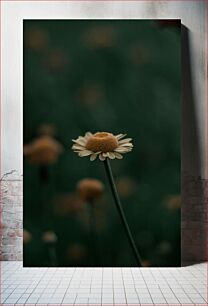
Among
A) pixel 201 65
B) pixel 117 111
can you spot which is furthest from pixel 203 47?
pixel 117 111

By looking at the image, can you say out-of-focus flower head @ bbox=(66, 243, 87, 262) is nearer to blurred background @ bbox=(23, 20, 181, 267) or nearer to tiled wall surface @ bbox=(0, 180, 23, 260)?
blurred background @ bbox=(23, 20, 181, 267)

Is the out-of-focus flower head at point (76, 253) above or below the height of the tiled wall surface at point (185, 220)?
below

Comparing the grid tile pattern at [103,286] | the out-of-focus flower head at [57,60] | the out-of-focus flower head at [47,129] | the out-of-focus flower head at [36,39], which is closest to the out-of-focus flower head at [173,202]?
the grid tile pattern at [103,286]

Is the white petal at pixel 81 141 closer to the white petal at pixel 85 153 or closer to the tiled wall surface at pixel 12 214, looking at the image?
the white petal at pixel 85 153

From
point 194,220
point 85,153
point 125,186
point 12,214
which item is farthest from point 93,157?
point 194,220

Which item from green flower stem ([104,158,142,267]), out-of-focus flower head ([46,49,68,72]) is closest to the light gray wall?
out-of-focus flower head ([46,49,68,72])

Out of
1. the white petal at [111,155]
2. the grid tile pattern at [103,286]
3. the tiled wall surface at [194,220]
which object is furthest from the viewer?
the tiled wall surface at [194,220]

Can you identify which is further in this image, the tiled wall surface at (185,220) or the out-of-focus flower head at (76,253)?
the tiled wall surface at (185,220)

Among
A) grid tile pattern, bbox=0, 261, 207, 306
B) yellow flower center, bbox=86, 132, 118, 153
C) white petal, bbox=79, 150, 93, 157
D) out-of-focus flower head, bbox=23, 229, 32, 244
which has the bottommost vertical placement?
grid tile pattern, bbox=0, 261, 207, 306
